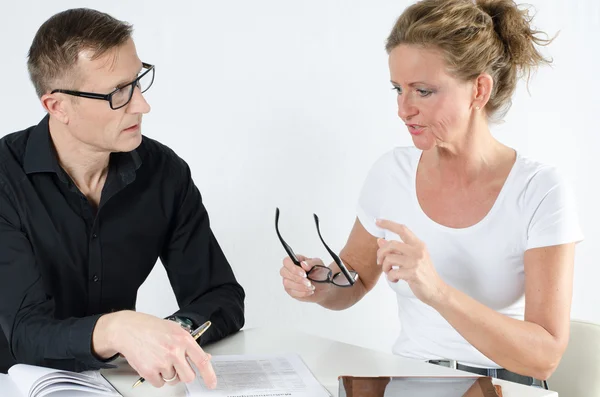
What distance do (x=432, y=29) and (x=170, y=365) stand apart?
3.37 feet

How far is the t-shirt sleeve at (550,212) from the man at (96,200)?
76 cm

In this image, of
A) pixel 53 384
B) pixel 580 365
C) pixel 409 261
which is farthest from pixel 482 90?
pixel 53 384

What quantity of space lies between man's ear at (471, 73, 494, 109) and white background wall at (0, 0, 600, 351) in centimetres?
118

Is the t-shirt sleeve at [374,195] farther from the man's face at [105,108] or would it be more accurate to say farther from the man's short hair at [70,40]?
the man's short hair at [70,40]

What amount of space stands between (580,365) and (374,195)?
70 cm

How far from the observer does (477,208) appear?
2010 mm

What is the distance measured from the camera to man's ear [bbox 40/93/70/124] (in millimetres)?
2016

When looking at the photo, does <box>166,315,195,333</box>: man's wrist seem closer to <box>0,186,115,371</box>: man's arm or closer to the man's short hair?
<box>0,186,115,371</box>: man's arm

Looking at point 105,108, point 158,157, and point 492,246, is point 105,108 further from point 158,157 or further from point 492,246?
point 492,246

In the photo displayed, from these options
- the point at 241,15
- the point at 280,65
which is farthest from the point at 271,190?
the point at 241,15

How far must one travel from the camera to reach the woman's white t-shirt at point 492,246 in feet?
6.23

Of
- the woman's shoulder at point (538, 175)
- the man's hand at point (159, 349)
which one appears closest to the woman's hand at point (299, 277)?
the man's hand at point (159, 349)

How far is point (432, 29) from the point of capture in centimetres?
194

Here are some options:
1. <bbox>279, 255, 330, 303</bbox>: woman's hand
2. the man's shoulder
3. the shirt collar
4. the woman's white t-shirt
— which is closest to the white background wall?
the man's shoulder
